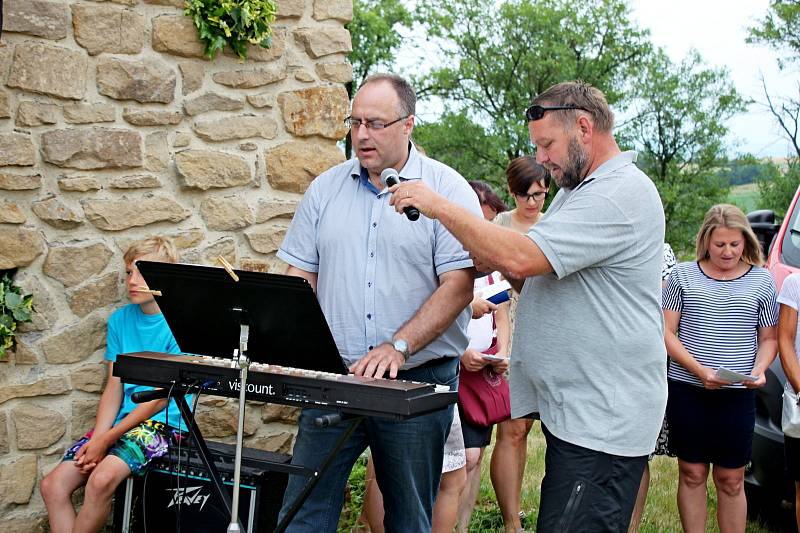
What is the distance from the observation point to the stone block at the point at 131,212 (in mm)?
4199

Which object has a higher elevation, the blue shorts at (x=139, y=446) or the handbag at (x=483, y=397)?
the handbag at (x=483, y=397)

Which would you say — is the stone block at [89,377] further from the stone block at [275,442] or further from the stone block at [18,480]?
the stone block at [275,442]

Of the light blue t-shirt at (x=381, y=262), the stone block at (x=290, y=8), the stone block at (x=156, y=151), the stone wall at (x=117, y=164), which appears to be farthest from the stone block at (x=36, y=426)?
the stone block at (x=290, y=8)

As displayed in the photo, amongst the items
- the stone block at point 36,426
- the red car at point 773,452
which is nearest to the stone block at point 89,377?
the stone block at point 36,426

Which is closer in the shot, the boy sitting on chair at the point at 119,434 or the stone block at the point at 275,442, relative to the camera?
the boy sitting on chair at the point at 119,434

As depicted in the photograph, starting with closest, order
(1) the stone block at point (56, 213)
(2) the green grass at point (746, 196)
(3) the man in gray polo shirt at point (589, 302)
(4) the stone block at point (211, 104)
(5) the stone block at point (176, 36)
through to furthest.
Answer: (3) the man in gray polo shirt at point (589, 302), (1) the stone block at point (56, 213), (5) the stone block at point (176, 36), (4) the stone block at point (211, 104), (2) the green grass at point (746, 196)

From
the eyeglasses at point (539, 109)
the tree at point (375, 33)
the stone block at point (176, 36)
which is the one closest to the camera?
the eyeglasses at point (539, 109)

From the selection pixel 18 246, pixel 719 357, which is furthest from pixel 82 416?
pixel 719 357

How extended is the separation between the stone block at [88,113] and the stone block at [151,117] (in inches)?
2.6

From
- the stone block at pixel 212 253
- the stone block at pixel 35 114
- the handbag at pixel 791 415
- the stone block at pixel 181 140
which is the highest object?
the stone block at pixel 35 114

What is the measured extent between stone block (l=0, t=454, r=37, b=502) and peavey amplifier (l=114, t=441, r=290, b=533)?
0.38 m

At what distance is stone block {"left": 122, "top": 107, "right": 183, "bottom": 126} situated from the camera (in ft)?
14.0

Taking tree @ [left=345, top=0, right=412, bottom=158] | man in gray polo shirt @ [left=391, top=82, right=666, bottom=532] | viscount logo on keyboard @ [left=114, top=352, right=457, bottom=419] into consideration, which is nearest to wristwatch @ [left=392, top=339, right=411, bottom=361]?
viscount logo on keyboard @ [left=114, top=352, right=457, bottom=419]

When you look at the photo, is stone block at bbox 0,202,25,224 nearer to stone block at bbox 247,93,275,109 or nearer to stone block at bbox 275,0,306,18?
stone block at bbox 247,93,275,109
